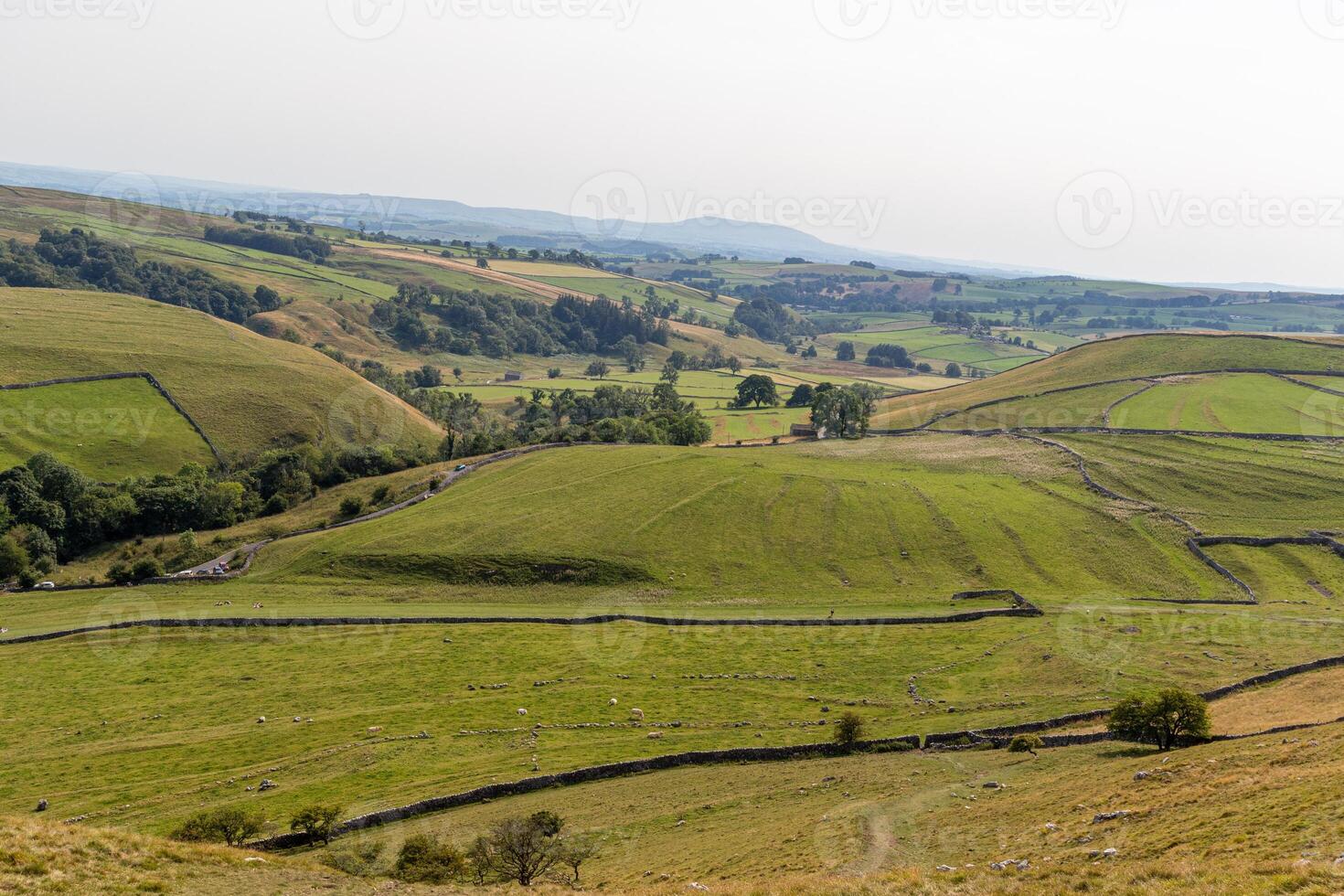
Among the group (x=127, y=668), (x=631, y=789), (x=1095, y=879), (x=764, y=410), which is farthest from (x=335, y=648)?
(x=764, y=410)

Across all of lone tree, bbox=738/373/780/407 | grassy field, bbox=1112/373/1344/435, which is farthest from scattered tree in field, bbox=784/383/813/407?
grassy field, bbox=1112/373/1344/435

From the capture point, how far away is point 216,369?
477 feet

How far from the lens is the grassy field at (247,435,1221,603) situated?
78.1 m

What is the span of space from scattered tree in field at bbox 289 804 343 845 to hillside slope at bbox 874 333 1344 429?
115816mm

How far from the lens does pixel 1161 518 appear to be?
90125 mm

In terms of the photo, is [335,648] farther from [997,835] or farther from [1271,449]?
[1271,449]

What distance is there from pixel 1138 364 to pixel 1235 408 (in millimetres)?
29221

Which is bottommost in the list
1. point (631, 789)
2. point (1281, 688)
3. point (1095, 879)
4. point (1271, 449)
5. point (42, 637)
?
point (42, 637)

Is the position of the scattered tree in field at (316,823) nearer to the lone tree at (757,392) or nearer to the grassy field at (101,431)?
the grassy field at (101,431)

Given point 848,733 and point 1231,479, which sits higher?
point 1231,479

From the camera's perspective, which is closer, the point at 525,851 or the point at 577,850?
the point at 525,851

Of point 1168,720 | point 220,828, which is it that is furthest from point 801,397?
point 220,828

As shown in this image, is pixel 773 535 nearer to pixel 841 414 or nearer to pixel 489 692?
pixel 489 692

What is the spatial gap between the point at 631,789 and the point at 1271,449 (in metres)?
102
